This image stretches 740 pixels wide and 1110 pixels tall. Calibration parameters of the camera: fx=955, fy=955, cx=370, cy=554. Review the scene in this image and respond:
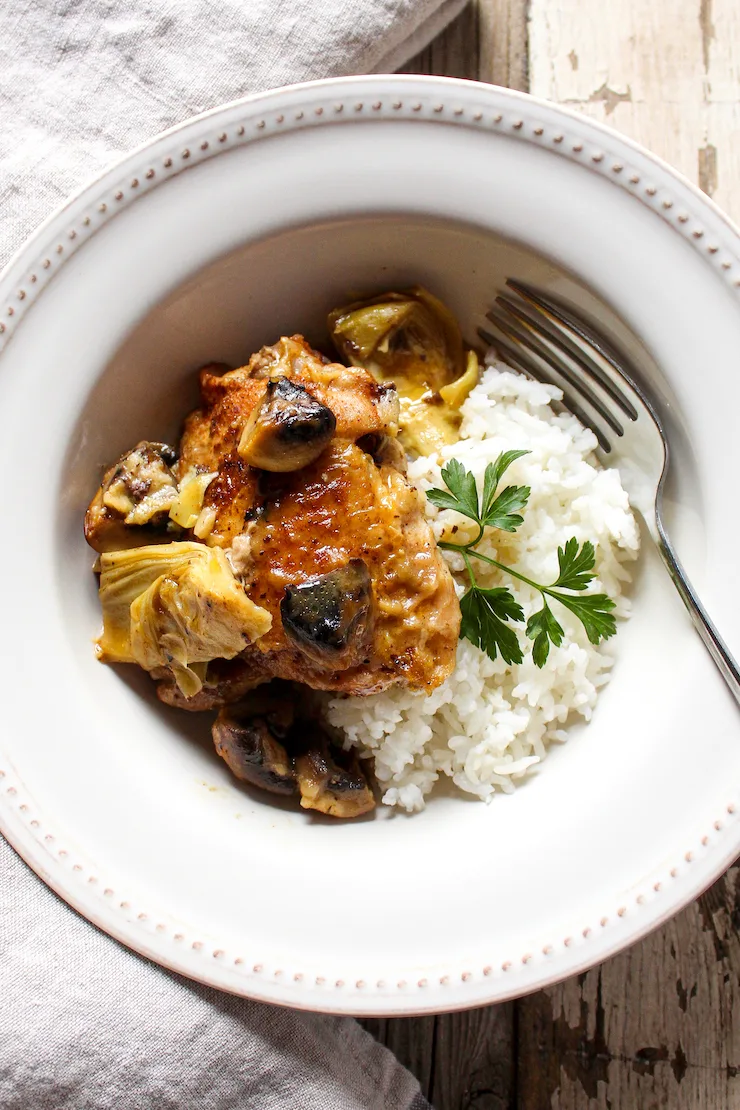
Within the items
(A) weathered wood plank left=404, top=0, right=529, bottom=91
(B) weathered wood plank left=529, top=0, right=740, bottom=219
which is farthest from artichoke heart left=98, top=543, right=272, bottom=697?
(B) weathered wood plank left=529, top=0, right=740, bottom=219

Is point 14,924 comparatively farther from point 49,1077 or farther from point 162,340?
point 162,340

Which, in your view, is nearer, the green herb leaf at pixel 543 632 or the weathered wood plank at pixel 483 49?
the green herb leaf at pixel 543 632

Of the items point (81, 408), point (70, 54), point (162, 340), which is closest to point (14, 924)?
point (81, 408)

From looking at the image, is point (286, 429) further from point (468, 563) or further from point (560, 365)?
point (560, 365)

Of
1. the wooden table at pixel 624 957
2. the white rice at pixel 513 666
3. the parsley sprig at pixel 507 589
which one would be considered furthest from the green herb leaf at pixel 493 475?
the wooden table at pixel 624 957

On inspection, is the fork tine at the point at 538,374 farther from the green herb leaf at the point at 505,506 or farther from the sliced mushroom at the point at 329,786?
the sliced mushroom at the point at 329,786

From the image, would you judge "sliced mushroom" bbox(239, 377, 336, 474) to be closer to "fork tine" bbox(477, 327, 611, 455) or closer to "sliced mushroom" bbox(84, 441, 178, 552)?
"sliced mushroom" bbox(84, 441, 178, 552)

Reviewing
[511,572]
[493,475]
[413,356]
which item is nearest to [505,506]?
[493,475]
